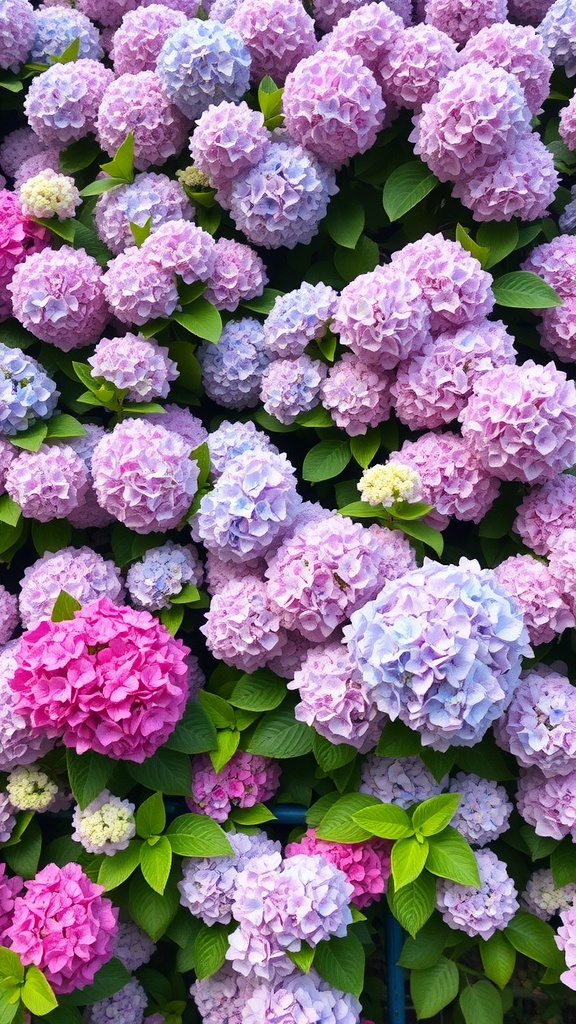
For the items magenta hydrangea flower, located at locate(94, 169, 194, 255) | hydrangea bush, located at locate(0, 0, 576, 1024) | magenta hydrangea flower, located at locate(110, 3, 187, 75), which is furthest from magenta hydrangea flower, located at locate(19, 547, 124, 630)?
magenta hydrangea flower, located at locate(110, 3, 187, 75)

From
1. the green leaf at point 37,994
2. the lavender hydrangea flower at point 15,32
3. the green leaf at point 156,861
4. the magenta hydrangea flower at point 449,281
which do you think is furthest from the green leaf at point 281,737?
the lavender hydrangea flower at point 15,32

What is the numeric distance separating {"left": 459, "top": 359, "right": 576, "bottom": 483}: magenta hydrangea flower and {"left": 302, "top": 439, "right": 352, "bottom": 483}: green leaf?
0.35 meters

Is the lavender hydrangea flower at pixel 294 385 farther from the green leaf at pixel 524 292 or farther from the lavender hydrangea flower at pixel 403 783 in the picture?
the lavender hydrangea flower at pixel 403 783

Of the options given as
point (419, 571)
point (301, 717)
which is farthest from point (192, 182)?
point (301, 717)

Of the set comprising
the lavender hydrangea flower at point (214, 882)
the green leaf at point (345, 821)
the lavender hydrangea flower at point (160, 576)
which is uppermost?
the lavender hydrangea flower at point (160, 576)

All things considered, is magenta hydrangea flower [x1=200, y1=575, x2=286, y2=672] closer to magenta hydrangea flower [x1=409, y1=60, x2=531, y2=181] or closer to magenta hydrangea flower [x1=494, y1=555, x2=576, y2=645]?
magenta hydrangea flower [x1=494, y1=555, x2=576, y2=645]

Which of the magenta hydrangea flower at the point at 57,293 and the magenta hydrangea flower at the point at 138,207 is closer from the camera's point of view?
the magenta hydrangea flower at the point at 57,293

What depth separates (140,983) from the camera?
1778 mm

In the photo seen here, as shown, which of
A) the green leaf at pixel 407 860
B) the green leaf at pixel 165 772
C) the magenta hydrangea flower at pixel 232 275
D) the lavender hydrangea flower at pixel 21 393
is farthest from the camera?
the magenta hydrangea flower at pixel 232 275

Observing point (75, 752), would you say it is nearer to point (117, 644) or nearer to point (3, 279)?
point (117, 644)

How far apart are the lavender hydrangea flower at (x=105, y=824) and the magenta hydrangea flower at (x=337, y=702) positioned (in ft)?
1.42

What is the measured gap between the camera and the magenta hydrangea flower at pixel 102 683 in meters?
1.38

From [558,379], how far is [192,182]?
3.56ft

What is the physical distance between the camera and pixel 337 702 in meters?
1.42
